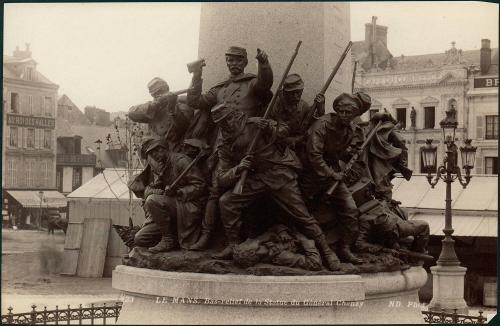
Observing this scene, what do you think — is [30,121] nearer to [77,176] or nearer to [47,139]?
[47,139]

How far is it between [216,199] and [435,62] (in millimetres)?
38457

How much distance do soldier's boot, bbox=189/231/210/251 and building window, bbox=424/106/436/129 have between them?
3731cm

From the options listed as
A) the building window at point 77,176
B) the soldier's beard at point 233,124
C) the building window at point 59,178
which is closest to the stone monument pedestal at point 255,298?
the soldier's beard at point 233,124

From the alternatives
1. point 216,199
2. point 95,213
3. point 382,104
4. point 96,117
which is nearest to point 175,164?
point 216,199

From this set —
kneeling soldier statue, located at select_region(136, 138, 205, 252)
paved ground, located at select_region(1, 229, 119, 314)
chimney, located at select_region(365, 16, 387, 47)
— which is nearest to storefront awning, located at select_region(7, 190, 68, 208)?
paved ground, located at select_region(1, 229, 119, 314)

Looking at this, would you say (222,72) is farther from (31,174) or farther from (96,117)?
(96,117)

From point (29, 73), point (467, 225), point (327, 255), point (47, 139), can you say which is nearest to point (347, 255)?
point (327, 255)

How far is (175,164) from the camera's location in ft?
30.5

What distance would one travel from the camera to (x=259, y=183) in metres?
8.79

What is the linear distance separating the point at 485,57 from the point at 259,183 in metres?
34.9

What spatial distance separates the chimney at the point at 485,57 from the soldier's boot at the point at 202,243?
34.6 meters

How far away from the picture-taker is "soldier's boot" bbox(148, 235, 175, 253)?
30.3 feet

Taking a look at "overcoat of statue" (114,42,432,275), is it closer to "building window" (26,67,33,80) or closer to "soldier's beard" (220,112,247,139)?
"soldier's beard" (220,112,247,139)

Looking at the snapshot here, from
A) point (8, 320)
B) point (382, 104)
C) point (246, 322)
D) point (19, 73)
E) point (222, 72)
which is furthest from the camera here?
point (382, 104)
